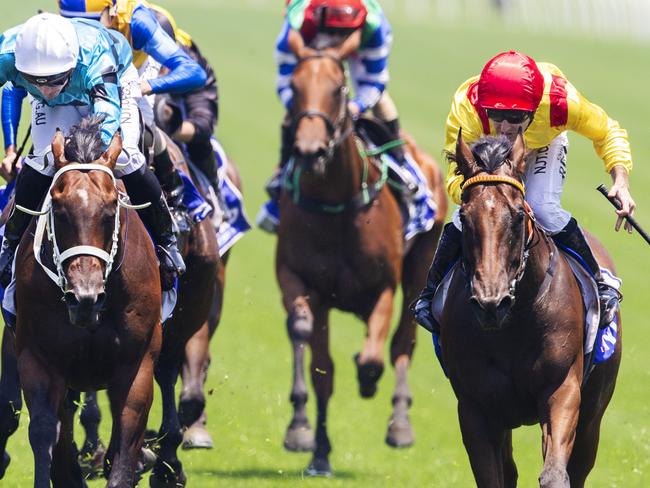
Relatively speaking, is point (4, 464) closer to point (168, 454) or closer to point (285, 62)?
point (168, 454)

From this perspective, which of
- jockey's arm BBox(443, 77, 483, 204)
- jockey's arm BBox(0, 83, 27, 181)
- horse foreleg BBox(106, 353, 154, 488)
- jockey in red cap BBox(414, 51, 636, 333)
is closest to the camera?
jockey in red cap BBox(414, 51, 636, 333)

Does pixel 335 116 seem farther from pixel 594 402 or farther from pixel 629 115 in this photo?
pixel 629 115

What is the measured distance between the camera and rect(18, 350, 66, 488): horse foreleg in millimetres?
6477

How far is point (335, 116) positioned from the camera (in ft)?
33.3

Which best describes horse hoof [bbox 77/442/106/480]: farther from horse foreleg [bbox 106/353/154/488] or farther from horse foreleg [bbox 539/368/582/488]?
horse foreleg [bbox 539/368/582/488]

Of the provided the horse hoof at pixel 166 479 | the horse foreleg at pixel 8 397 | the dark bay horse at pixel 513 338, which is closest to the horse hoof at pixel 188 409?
the horse hoof at pixel 166 479

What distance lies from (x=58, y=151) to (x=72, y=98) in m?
0.56

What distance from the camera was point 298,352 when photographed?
32.9 ft

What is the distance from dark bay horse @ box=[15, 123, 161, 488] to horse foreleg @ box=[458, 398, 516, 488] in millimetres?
1388

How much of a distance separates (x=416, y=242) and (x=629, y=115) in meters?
18.1

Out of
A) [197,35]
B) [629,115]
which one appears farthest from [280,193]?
[197,35]

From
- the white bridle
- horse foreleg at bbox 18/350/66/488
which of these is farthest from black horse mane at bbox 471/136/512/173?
horse foreleg at bbox 18/350/66/488

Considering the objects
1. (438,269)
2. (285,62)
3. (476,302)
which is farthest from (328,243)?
(476,302)

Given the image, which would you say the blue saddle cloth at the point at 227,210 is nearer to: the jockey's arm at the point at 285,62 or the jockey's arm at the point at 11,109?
the jockey's arm at the point at 285,62
